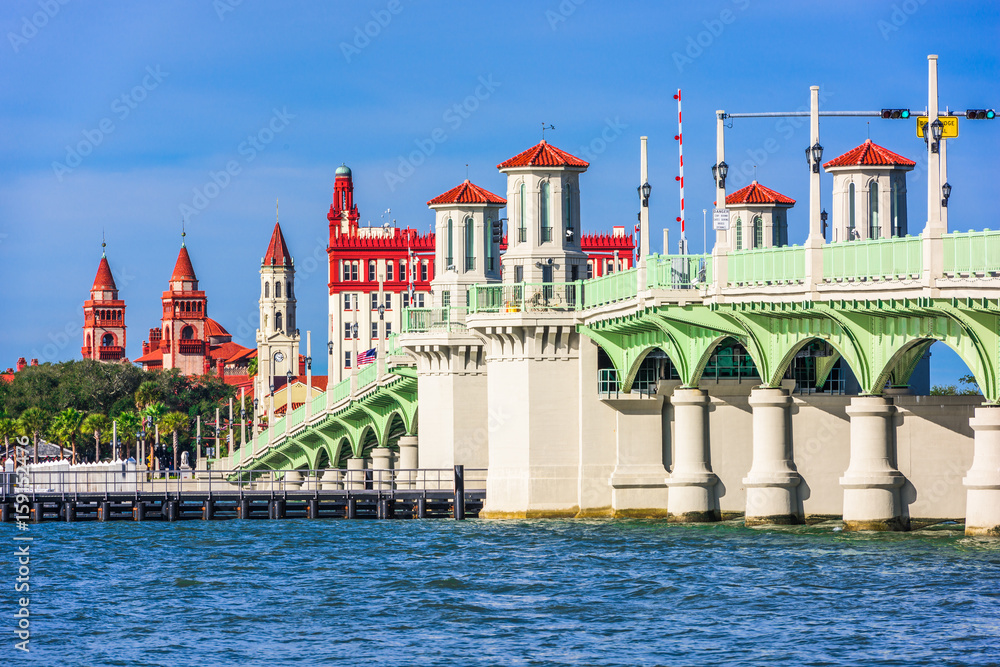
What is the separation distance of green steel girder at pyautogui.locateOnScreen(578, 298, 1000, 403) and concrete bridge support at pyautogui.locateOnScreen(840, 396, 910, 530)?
0.86 metres

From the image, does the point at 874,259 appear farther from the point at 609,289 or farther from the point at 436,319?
the point at 436,319

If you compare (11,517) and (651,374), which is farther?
(11,517)

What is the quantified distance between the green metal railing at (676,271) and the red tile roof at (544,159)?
1387 cm

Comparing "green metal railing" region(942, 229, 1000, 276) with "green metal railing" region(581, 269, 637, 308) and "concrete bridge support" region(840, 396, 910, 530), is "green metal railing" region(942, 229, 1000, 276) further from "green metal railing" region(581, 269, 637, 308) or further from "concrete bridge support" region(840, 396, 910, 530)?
"green metal railing" region(581, 269, 637, 308)

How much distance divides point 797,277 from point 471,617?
55.0ft

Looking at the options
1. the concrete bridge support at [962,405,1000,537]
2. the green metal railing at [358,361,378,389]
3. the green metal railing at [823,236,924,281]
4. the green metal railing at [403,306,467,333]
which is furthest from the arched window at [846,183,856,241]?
the green metal railing at [358,361,378,389]

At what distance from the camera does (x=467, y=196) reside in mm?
85812

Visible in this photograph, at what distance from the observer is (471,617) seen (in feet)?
156

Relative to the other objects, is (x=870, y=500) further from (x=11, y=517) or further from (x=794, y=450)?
(x=11, y=517)

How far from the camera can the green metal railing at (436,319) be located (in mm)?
82938

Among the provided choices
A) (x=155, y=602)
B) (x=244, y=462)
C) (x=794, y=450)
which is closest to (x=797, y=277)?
(x=794, y=450)

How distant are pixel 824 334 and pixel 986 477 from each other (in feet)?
26.5

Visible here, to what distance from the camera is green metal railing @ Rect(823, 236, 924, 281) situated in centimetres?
5309

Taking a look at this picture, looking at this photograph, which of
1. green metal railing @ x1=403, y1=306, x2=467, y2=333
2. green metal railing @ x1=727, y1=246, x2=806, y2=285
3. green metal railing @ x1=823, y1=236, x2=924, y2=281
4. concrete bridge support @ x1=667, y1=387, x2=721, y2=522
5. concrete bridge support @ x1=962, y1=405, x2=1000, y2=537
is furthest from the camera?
green metal railing @ x1=403, y1=306, x2=467, y2=333
